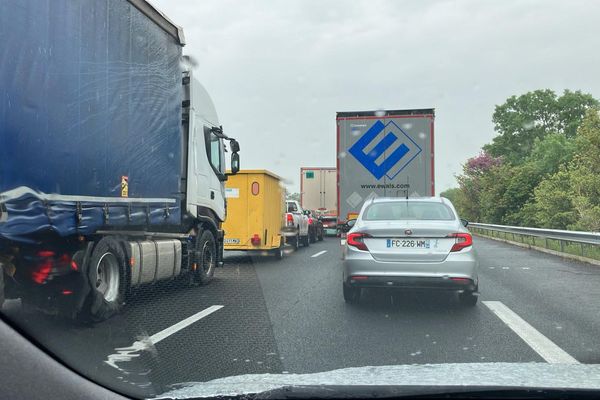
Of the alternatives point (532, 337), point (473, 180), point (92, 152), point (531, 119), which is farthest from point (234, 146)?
point (531, 119)

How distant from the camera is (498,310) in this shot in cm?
683

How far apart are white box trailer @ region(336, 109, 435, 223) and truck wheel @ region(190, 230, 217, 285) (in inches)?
172

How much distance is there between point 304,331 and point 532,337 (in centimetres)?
218

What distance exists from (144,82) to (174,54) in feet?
3.75

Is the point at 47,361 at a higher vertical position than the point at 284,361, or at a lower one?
higher

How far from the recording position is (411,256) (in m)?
6.64

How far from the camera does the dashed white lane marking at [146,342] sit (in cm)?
421

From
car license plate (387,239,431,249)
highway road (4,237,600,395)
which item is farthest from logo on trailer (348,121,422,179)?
car license plate (387,239,431,249)

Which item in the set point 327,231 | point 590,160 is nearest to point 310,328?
point 327,231

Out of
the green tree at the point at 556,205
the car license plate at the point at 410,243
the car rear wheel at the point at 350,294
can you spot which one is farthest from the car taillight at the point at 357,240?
the green tree at the point at 556,205

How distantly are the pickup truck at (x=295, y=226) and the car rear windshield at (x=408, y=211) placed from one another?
8446mm

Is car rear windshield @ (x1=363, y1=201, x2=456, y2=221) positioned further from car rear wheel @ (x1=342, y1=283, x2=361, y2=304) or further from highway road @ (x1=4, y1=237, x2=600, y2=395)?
highway road @ (x1=4, y1=237, x2=600, y2=395)

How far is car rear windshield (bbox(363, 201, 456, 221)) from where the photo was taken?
729 cm

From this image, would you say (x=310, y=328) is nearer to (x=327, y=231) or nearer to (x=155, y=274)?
(x=155, y=274)
